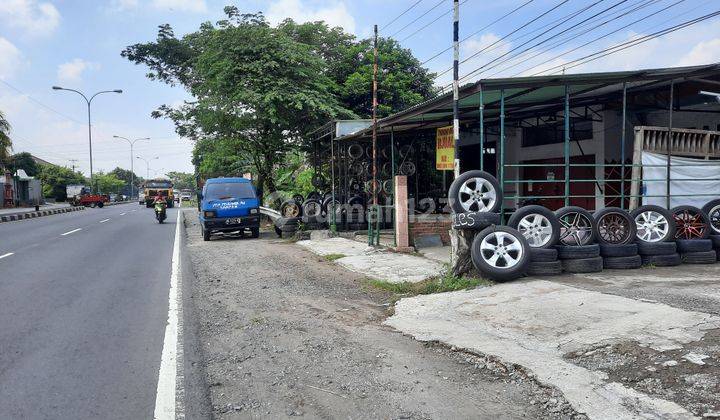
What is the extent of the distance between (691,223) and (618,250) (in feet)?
6.37

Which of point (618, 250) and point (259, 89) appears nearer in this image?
point (618, 250)

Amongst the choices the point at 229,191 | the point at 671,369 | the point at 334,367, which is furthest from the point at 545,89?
the point at 229,191

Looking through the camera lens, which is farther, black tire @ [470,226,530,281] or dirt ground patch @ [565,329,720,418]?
black tire @ [470,226,530,281]

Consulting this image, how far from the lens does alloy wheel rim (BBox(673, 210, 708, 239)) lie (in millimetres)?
8688

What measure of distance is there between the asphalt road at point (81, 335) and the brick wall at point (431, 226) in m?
5.72

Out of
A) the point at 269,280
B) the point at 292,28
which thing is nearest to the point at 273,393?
the point at 269,280

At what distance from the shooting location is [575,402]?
3.70 meters

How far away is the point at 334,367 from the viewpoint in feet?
14.9

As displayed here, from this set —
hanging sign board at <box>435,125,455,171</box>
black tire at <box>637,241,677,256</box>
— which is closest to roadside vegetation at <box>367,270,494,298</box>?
black tire at <box>637,241,677,256</box>

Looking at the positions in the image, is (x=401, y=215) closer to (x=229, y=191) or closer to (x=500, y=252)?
(x=500, y=252)

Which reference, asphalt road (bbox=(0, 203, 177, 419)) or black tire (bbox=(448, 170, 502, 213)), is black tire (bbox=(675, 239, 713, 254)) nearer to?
black tire (bbox=(448, 170, 502, 213))

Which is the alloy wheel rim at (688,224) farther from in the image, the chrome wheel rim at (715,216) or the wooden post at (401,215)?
the wooden post at (401,215)

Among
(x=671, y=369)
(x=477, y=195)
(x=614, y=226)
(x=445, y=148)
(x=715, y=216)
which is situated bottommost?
(x=671, y=369)

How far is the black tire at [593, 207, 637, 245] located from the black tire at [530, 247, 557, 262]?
1019 millimetres
